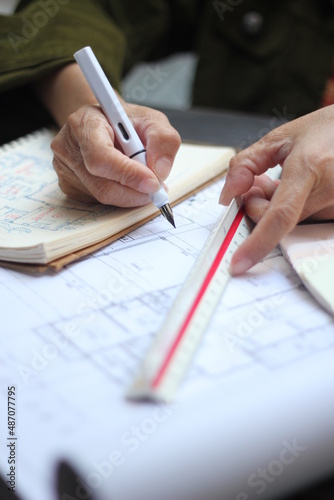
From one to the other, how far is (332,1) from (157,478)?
1.00m

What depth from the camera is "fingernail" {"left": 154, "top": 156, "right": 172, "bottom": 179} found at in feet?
1.83

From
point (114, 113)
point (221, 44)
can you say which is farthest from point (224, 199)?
point (221, 44)

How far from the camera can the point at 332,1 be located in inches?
40.9

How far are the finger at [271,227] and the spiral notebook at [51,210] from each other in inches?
5.4

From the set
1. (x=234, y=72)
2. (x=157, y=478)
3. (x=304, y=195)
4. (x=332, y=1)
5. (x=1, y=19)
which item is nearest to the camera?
(x=157, y=478)

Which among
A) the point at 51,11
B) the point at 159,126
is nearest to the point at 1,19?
the point at 51,11

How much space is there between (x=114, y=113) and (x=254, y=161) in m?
0.15

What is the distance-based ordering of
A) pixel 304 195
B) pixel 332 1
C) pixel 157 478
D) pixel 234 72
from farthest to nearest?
pixel 234 72 < pixel 332 1 < pixel 304 195 < pixel 157 478

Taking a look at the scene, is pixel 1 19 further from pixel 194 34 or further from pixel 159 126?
pixel 194 34

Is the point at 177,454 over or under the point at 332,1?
under

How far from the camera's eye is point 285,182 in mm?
496

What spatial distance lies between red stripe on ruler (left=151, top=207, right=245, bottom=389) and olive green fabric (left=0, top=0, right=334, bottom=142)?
1.36ft

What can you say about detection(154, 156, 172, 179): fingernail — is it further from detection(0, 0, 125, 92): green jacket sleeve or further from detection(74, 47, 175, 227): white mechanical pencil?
detection(0, 0, 125, 92): green jacket sleeve

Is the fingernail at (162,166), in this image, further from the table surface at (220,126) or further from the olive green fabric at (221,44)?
the olive green fabric at (221,44)
